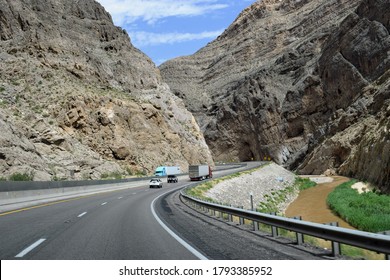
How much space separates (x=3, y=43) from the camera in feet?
220

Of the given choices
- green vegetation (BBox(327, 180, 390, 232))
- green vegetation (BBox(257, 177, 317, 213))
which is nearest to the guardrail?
green vegetation (BBox(327, 180, 390, 232))

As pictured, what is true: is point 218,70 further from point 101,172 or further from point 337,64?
point 101,172

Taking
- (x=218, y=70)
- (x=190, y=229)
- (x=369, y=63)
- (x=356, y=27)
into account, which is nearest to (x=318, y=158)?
(x=369, y=63)

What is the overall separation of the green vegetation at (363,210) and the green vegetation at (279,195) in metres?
5.18

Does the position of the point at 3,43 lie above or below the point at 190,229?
above

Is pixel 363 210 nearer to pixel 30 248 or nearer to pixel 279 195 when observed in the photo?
pixel 279 195

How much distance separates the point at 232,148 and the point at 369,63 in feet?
166

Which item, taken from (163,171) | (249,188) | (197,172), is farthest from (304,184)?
(163,171)

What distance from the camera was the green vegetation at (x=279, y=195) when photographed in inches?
1551

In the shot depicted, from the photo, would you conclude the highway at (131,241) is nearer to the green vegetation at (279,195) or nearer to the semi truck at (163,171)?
the green vegetation at (279,195)

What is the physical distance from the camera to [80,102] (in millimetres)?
61219

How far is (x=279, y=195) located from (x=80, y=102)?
30.0m

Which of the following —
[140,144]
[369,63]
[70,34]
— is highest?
[70,34]

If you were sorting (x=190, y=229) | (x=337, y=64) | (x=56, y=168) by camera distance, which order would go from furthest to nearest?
(x=337, y=64), (x=56, y=168), (x=190, y=229)
